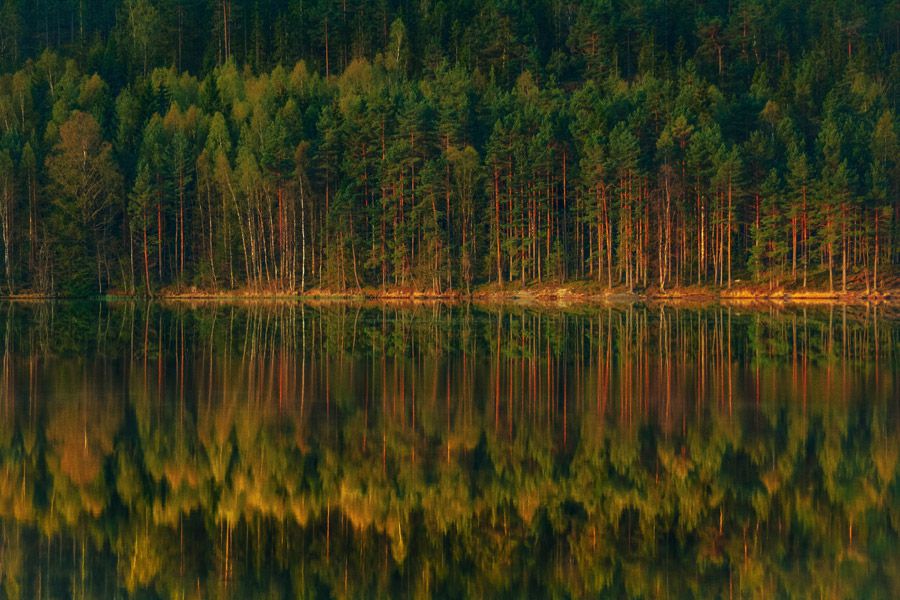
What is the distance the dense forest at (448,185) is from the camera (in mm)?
96812

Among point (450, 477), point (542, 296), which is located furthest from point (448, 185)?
point (450, 477)

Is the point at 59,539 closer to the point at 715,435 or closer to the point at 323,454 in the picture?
the point at 323,454

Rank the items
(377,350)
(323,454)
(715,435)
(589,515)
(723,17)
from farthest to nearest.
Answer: (723,17) → (377,350) → (715,435) → (323,454) → (589,515)

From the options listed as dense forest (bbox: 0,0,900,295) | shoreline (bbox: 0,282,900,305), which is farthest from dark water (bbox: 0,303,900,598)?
dense forest (bbox: 0,0,900,295)

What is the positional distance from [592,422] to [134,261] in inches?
3576

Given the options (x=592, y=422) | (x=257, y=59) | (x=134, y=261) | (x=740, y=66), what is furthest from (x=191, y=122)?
(x=592, y=422)

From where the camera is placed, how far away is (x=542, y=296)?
318 ft

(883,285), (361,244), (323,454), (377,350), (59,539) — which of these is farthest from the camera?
(361,244)

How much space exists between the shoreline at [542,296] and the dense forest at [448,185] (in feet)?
4.28

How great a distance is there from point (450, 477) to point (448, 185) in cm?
8423

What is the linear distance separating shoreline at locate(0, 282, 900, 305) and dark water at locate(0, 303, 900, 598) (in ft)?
186

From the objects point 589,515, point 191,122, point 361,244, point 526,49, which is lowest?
point 589,515

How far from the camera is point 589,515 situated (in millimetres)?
16281

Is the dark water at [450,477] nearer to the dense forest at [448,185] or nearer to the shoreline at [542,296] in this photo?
the shoreline at [542,296]
